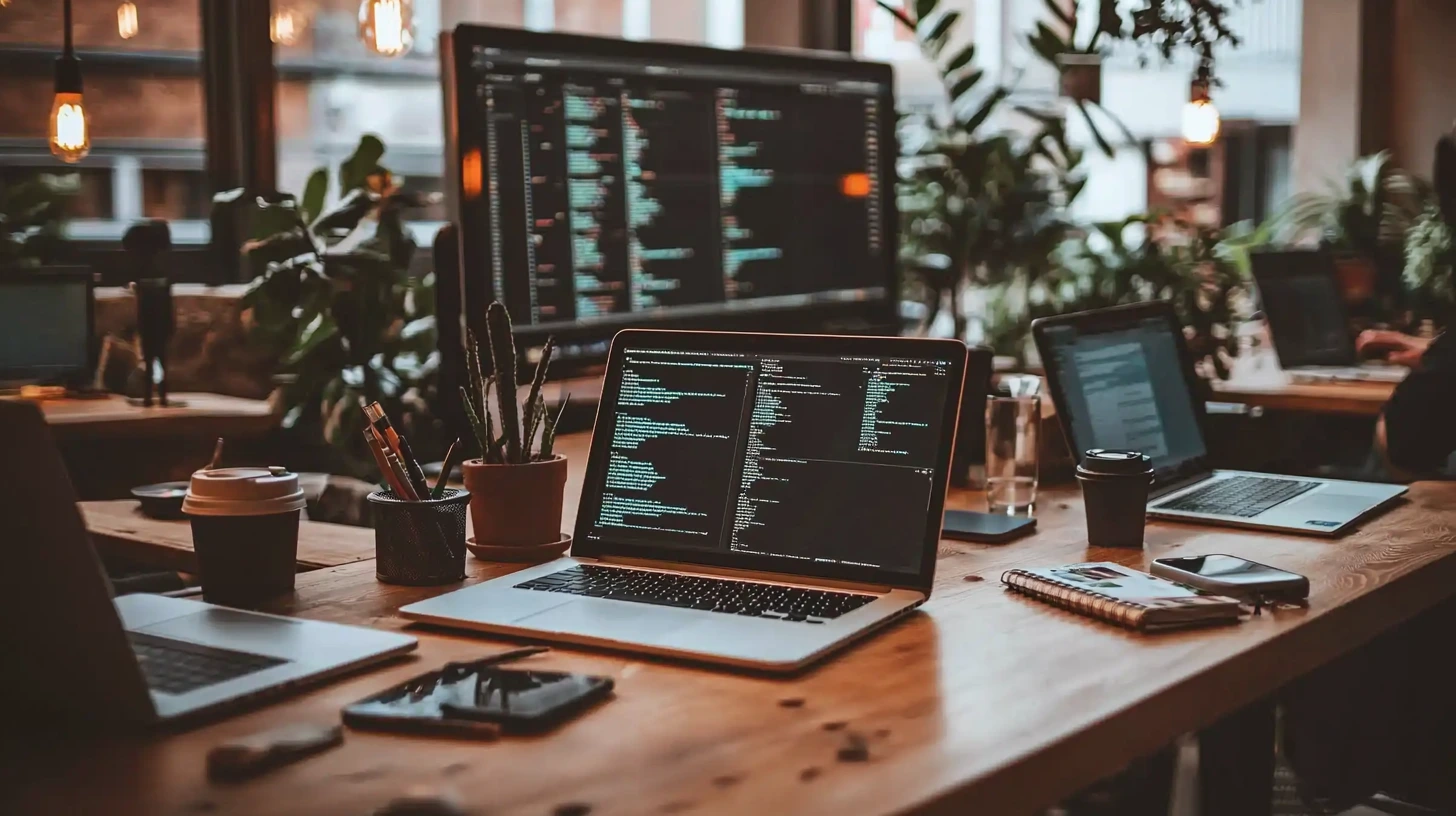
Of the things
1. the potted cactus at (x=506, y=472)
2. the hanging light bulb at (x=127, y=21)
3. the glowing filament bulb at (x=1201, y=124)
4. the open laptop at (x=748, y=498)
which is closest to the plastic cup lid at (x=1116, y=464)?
the open laptop at (x=748, y=498)

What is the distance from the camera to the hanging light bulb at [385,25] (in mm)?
3451

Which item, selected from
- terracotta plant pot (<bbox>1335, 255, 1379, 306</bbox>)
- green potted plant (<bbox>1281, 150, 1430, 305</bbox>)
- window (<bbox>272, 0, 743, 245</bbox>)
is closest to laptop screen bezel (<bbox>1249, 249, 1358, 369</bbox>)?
terracotta plant pot (<bbox>1335, 255, 1379, 306</bbox>)

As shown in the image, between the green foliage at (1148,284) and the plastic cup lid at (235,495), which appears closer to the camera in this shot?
the plastic cup lid at (235,495)

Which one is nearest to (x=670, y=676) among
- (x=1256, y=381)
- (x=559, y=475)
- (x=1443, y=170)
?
(x=559, y=475)

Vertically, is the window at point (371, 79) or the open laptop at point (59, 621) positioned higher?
the window at point (371, 79)

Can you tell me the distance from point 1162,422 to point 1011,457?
0.27 m

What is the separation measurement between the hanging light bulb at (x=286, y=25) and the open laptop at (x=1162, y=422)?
283 centimetres

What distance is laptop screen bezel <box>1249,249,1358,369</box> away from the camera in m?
3.62

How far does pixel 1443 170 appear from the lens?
135 inches

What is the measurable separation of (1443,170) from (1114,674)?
2740mm

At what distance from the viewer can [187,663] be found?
1156 mm

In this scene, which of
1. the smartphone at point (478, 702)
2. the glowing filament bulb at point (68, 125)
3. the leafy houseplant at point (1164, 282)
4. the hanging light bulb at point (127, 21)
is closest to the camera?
the smartphone at point (478, 702)

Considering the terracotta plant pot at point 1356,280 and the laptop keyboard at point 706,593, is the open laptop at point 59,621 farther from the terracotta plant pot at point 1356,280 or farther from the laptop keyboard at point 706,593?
the terracotta plant pot at point 1356,280

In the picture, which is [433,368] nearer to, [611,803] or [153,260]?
[153,260]
